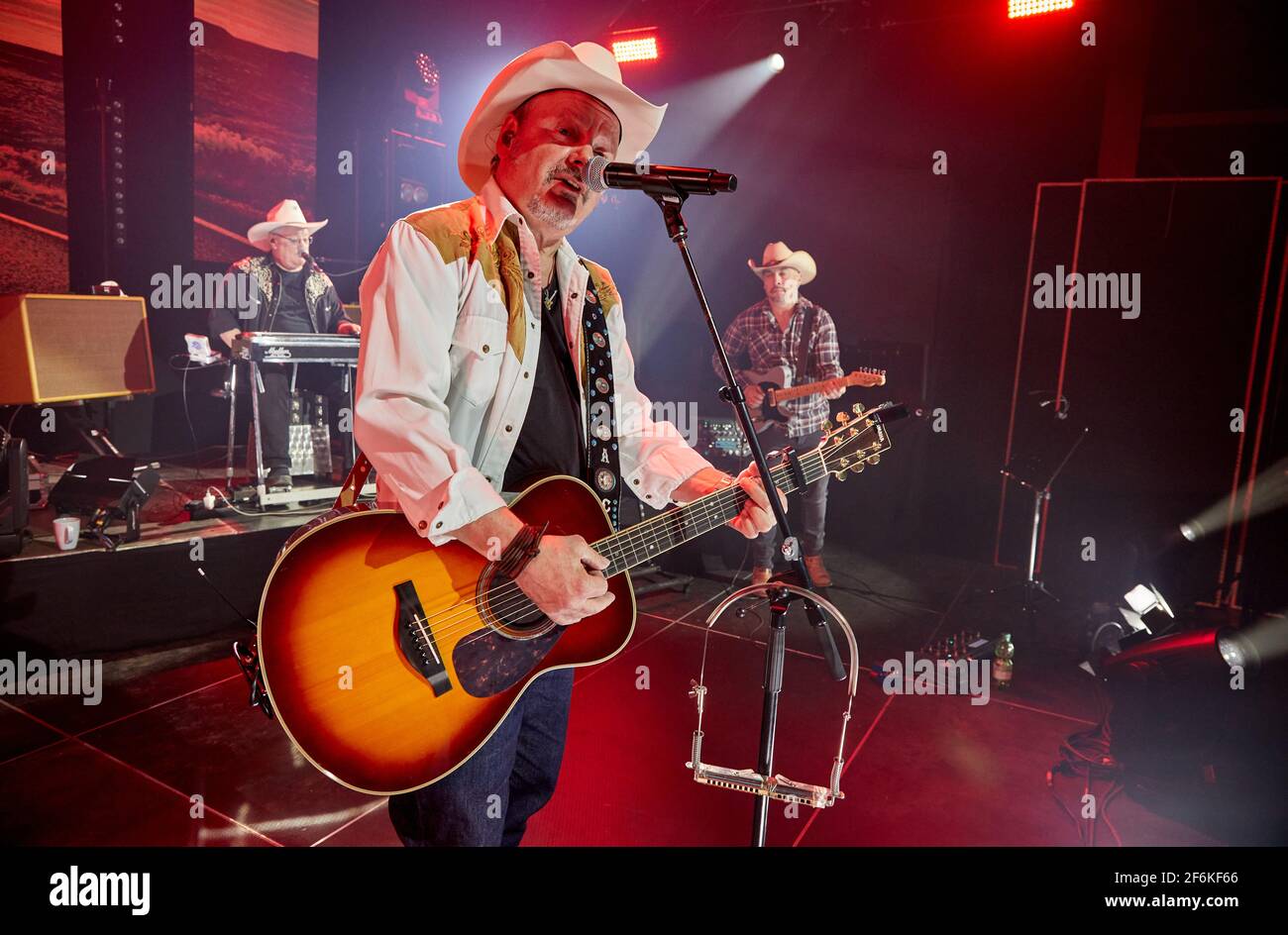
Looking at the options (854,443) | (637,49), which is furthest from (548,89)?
(637,49)

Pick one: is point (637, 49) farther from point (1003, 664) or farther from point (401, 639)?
point (401, 639)

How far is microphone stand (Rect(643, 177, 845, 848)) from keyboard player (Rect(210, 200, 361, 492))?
4963 mm

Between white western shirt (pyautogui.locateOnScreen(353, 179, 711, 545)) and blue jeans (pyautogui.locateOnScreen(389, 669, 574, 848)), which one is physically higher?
white western shirt (pyautogui.locateOnScreen(353, 179, 711, 545))

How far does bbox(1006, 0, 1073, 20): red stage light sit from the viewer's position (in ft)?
18.9

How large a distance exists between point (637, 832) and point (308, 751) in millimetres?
1703

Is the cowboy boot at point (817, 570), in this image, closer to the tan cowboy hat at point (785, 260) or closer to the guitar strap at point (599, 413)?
the tan cowboy hat at point (785, 260)

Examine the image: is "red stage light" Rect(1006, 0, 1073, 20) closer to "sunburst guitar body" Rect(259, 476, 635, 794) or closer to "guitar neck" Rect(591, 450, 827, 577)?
"guitar neck" Rect(591, 450, 827, 577)

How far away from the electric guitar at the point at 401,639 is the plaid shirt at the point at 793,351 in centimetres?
421

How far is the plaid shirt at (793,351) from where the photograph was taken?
5.88 meters

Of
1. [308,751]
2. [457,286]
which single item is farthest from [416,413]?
[308,751]

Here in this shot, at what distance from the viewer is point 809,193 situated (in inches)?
306

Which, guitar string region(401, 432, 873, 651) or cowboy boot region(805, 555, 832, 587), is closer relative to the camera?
guitar string region(401, 432, 873, 651)

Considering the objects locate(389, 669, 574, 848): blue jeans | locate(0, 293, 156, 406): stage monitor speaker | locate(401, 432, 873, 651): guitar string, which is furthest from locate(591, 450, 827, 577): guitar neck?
locate(0, 293, 156, 406): stage monitor speaker

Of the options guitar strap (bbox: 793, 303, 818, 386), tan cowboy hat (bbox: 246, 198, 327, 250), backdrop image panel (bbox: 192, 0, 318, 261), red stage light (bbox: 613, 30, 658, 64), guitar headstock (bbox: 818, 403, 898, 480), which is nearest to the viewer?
guitar headstock (bbox: 818, 403, 898, 480)
